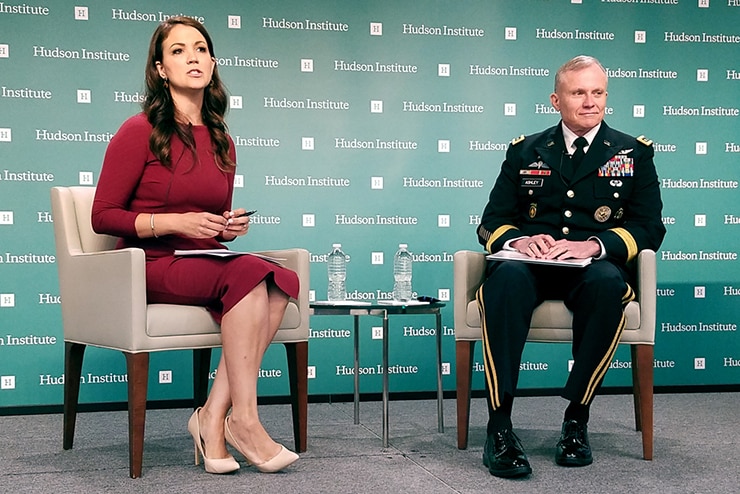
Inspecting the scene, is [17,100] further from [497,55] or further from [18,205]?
[497,55]

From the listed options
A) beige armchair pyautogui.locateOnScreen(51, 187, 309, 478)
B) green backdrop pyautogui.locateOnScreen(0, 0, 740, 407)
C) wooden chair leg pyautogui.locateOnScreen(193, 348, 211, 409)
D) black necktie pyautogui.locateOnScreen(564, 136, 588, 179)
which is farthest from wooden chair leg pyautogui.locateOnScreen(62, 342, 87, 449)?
black necktie pyautogui.locateOnScreen(564, 136, 588, 179)

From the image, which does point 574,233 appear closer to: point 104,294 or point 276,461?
point 276,461

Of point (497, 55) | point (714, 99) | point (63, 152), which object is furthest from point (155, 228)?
point (714, 99)

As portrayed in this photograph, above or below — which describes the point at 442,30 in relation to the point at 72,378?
above

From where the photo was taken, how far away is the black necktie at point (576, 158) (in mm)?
3201

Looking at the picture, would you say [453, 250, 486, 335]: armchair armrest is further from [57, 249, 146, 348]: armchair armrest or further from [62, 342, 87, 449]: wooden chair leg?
[62, 342, 87, 449]: wooden chair leg

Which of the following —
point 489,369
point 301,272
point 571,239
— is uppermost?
point 571,239

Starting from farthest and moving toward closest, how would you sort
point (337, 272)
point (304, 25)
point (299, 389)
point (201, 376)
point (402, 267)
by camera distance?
point (304, 25)
point (402, 267)
point (337, 272)
point (201, 376)
point (299, 389)

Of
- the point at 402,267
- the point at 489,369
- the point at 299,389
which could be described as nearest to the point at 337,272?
the point at 402,267

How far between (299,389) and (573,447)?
0.93m

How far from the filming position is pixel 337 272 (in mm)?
4062

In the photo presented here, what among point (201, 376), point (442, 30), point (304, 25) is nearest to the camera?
point (201, 376)

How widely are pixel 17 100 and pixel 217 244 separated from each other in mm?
1608

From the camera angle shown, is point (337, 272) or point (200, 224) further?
point (337, 272)
